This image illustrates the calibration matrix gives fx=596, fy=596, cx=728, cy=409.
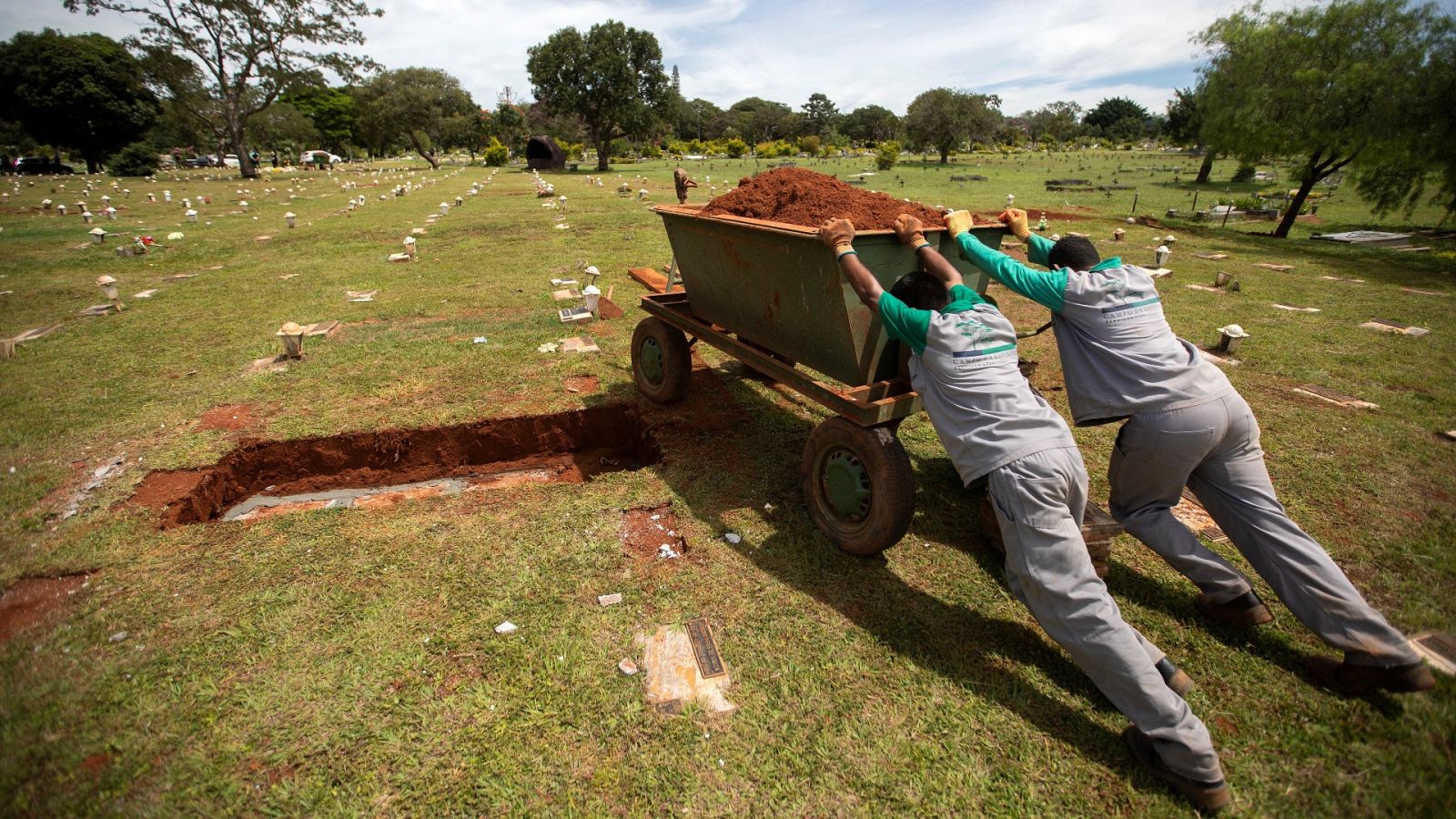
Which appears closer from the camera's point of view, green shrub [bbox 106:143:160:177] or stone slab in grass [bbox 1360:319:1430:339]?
stone slab in grass [bbox 1360:319:1430:339]

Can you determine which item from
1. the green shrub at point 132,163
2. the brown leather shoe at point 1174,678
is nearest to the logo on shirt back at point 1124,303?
the brown leather shoe at point 1174,678

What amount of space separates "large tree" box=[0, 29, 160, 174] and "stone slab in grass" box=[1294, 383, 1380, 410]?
48167 millimetres

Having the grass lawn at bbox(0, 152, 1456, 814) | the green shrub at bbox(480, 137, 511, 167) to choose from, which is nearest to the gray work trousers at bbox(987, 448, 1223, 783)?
the grass lawn at bbox(0, 152, 1456, 814)

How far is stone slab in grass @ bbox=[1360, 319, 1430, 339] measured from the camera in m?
6.77


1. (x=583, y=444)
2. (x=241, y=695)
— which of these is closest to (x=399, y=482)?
(x=583, y=444)

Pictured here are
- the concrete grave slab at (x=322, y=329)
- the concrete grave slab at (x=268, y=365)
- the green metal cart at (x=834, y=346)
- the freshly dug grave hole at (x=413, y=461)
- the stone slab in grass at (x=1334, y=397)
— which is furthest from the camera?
the concrete grave slab at (x=322, y=329)

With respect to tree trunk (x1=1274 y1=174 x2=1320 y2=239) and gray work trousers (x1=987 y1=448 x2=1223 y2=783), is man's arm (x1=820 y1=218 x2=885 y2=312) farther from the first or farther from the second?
tree trunk (x1=1274 y1=174 x2=1320 y2=239)

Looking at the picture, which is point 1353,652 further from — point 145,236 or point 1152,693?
point 145,236

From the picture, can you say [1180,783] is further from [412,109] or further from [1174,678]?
[412,109]

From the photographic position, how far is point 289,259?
10617 mm

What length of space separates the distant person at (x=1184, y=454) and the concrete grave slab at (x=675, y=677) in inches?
81.0

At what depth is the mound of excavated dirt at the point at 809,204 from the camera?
3.24 metres

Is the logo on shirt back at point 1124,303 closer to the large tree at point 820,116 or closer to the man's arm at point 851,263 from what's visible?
the man's arm at point 851,263

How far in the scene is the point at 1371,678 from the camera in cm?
227
